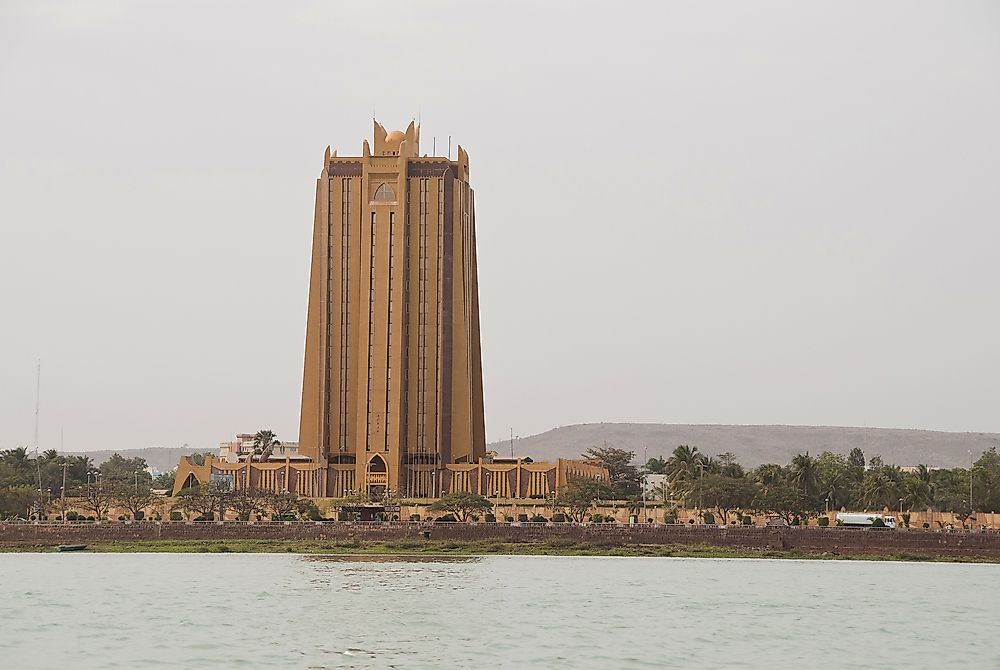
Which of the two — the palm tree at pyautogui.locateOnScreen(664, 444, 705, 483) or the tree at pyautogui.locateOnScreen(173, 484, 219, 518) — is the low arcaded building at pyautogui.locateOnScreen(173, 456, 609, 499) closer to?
the palm tree at pyautogui.locateOnScreen(664, 444, 705, 483)

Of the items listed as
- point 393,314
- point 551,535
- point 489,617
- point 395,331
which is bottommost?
point 489,617

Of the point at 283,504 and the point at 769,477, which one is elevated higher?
the point at 769,477

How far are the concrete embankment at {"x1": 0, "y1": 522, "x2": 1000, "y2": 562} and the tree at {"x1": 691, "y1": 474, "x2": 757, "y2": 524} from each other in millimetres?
27628

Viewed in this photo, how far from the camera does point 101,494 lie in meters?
172

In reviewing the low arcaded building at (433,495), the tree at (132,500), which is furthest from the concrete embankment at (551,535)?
the low arcaded building at (433,495)

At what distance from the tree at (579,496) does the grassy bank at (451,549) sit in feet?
100

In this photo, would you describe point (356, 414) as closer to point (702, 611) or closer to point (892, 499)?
point (892, 499)

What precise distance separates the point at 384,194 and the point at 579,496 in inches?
1961

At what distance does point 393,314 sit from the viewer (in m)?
196

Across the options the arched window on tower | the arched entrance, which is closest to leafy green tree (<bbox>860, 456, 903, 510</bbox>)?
the arched entrance

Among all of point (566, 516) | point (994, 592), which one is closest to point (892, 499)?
point (566, 516)

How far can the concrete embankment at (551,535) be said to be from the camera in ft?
427

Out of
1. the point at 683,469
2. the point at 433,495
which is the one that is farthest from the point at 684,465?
the point at 433,495

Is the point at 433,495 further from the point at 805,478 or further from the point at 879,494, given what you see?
the point at 879,494
